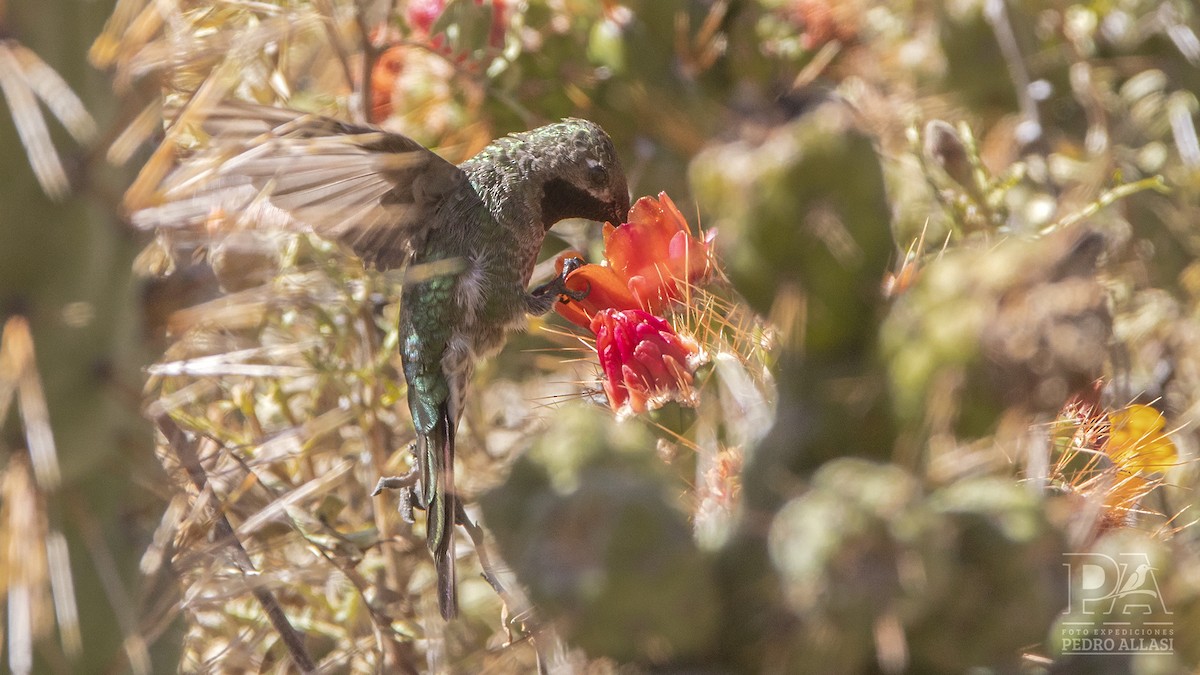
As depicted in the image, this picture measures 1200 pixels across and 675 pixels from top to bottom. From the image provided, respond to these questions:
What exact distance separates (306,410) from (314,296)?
2.91 feet

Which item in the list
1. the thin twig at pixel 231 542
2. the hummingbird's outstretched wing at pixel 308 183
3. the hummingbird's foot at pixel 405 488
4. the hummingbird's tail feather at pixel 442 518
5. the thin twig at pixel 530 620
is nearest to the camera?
the thin twig at pixel 530 620

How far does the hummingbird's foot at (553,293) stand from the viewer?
2.13m

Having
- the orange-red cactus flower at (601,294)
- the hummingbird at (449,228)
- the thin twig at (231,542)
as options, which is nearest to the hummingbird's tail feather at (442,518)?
the hummingbird at (449,228)

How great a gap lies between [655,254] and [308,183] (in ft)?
1.95

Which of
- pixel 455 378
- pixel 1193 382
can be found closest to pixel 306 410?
pixel 455 378

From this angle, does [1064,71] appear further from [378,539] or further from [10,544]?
[10,544]

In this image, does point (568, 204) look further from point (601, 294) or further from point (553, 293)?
point (601, 294)

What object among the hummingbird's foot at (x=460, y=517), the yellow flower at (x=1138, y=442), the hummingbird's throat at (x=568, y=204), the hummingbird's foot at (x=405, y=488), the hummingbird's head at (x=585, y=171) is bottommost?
the hummingbird's foot at (x=405, y=488)

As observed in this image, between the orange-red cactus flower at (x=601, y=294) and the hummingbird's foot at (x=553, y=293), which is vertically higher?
the orange-red cactus flower at (x=601, y=294)

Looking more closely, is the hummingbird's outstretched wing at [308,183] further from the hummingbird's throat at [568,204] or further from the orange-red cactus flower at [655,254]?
the orange-red cactus flower at [655,254]

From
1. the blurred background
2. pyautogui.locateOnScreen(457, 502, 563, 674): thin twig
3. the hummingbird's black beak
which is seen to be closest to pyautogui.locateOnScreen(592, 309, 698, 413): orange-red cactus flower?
the blurred background

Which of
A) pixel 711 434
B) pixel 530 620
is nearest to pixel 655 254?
pixel 711 434

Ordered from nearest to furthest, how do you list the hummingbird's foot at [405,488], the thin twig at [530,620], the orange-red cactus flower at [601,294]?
the thin twig at [530,620] < the orange-red cactus flower at [601,294] < the hummingbird's foot at [405,488]

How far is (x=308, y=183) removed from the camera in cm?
188
